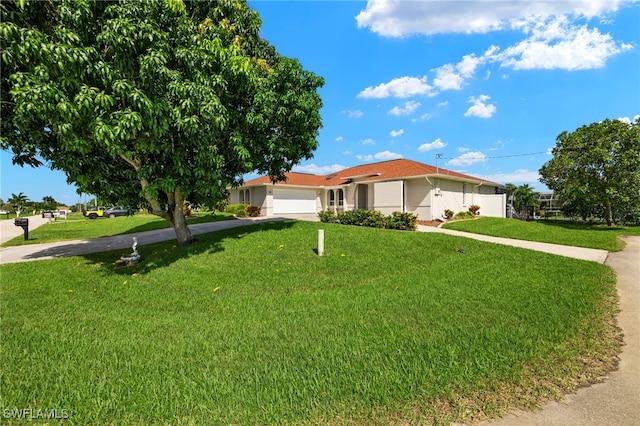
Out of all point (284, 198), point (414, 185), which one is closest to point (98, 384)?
point (414, 185)

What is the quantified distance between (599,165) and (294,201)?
20898mm

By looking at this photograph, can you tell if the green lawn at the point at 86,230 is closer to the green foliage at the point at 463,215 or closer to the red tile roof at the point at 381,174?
the red tile roof at the point at 381,174

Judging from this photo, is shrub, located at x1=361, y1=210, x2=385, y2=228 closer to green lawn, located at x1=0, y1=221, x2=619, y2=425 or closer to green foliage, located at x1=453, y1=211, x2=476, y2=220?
green foliage, located at x1=453, y1=211, x2=476, y2=220

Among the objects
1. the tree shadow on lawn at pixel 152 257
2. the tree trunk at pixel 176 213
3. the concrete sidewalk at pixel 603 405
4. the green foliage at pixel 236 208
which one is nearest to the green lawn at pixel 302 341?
the concrete sidewalk at pixel 603 405

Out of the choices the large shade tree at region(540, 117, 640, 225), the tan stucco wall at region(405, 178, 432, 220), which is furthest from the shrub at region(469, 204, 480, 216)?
the tan stucco wall at region(405, 178, 432, 220)

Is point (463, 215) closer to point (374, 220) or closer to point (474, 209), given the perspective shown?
point (474, 209)

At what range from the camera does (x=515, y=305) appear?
4.88 m

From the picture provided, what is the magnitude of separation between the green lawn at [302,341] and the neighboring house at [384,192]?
12.2 m

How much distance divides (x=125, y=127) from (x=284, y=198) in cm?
1864

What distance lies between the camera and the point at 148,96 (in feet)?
21.9

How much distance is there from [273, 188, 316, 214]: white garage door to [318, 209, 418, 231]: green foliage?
6935 millimetres

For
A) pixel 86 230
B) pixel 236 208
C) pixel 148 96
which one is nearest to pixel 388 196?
pixel 236 208

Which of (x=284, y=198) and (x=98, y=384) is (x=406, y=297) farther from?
(x=284, y=198)

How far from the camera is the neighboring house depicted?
64.3 feet
